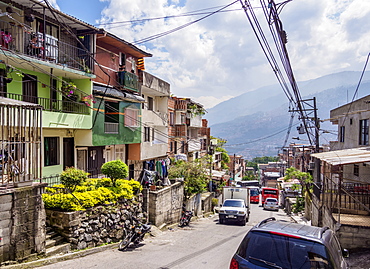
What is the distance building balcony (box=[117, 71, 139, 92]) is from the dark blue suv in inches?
623

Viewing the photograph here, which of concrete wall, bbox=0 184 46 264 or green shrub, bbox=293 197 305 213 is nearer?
concrete wall, bbox=0 184 46 264

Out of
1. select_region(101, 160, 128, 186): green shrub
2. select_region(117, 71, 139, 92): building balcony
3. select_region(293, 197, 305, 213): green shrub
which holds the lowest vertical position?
select_region(293, 197, 305, 213): green shrub

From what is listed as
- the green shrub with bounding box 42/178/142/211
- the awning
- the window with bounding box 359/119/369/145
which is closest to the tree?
the awning

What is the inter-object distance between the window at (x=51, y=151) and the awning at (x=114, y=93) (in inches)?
146

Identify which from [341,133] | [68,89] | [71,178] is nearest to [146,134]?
[68,89]

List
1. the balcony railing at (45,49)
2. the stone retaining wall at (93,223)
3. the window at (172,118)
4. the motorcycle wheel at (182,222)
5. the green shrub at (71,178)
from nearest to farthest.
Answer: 1. the stone retaining wall at (93,223)
2. the green shrub at (71,178)
3. the balcony railing at (45,49)
4. the motorcycle wheel at (182,222)
5. the window at (172,118)

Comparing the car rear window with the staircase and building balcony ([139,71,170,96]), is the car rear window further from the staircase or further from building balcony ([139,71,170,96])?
building balcony ([139,71,170,96])

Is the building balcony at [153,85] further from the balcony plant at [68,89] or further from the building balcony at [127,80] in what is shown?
the balcony plant at [68,89]

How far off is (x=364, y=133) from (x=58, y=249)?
19714 mm

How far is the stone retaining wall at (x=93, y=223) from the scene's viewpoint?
9.38 metres

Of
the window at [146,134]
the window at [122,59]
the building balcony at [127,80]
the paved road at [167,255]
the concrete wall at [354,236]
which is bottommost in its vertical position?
the paved road at [167,255]

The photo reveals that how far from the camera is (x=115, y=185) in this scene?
13000 millimetres

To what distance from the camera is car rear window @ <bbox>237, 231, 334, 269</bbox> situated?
4.66m

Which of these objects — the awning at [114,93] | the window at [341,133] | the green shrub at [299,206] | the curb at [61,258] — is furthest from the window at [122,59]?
the green shrub at [299,206]
